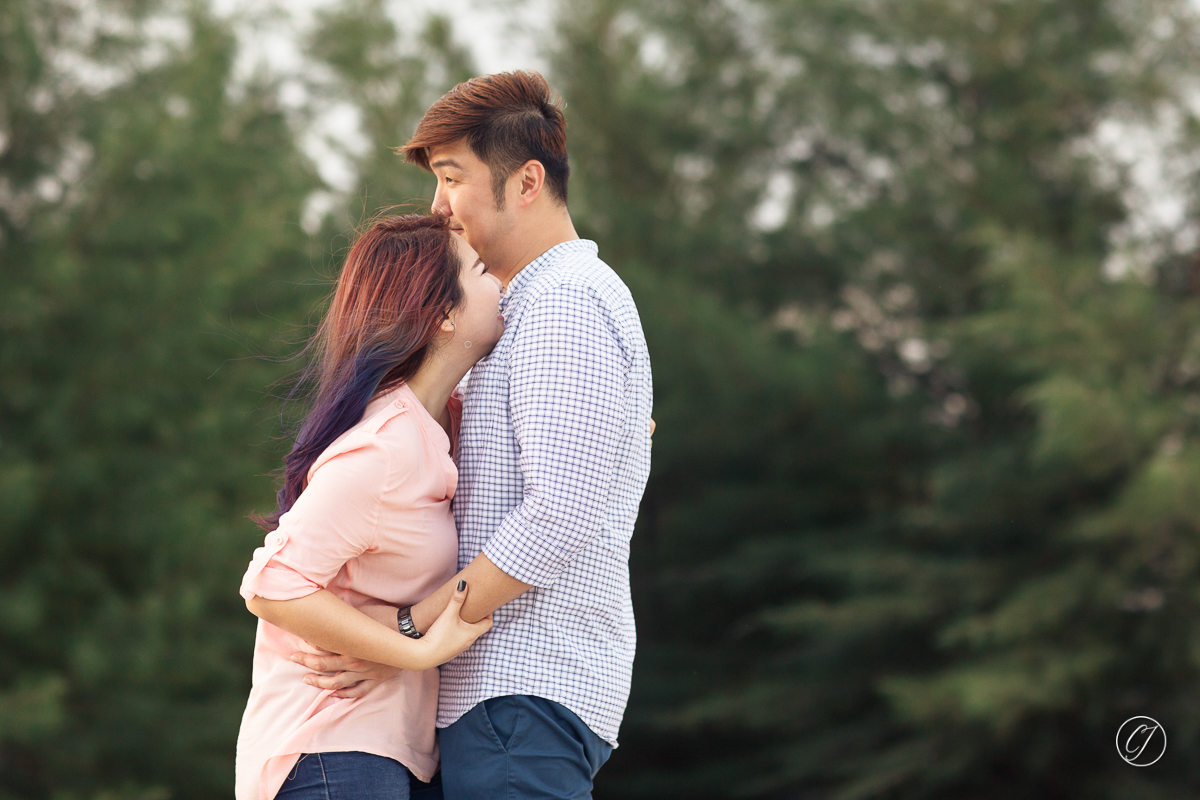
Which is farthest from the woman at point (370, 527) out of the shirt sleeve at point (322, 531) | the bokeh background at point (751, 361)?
the bokeh background at point (751, 361)

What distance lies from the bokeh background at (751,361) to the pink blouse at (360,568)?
150 inches

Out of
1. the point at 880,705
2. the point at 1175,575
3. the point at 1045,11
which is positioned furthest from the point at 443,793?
the point at 1045,11

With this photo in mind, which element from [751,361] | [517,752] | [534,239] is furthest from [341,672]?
[751,361]

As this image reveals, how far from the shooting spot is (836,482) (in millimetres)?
8789

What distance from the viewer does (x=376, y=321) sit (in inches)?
56.1

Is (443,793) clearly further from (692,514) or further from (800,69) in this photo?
(800,69)

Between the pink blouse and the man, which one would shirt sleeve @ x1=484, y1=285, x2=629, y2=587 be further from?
the pink blouse

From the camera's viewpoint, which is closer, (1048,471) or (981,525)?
(1048,471)

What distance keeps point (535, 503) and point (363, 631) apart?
0.79 feet

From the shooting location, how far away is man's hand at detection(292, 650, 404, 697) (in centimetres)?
135

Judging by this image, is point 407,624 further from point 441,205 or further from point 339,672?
point 441,205

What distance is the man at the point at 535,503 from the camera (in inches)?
52.2

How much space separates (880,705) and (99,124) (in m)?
6.20

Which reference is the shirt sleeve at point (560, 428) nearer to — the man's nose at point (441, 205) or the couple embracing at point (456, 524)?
the couple embracing at point (456, 524)
